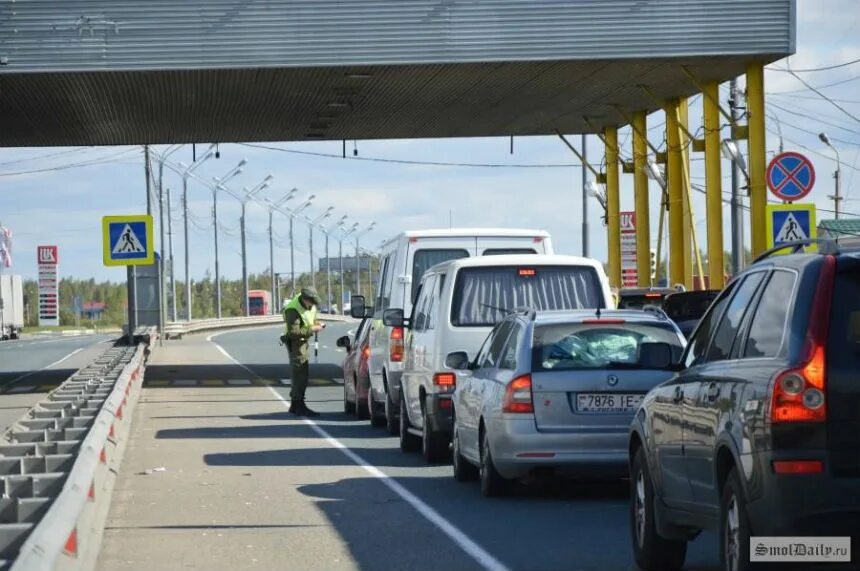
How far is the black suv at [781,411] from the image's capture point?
702 cm

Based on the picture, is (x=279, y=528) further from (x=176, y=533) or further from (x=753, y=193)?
(x=753, y=193)

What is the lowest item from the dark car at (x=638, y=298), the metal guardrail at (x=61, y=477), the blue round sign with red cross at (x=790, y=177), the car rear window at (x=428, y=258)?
the metal guardrail at (x=61, y=477)

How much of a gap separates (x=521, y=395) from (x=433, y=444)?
12.5ft

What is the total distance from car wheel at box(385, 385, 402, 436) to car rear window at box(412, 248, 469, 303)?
4.52 feet

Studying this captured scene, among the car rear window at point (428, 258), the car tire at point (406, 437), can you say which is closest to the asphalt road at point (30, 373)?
the car rear window at point (428, 258)

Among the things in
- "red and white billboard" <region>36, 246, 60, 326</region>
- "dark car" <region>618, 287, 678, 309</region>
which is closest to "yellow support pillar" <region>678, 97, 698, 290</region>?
"dark car" <region>618, 287, 678, 309</region>

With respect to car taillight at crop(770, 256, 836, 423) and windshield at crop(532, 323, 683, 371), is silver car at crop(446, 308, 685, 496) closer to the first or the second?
windshield at crop(532, 323, 683, 371)

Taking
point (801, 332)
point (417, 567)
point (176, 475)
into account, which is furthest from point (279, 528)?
point (801, 332)

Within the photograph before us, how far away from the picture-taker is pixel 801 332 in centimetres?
713

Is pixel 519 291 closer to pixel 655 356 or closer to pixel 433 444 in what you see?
pixel 433 444

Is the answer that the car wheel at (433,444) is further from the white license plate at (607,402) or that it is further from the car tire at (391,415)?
the white license plate at (607,402)

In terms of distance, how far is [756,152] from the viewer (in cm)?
3097

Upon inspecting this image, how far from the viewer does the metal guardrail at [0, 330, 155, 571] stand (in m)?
8.00

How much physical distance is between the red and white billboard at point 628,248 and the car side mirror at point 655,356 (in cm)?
3109
